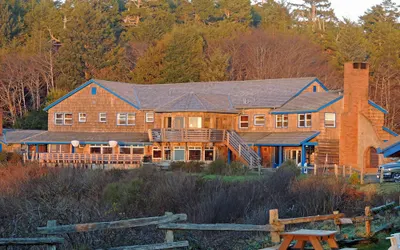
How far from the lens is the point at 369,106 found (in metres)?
49.0

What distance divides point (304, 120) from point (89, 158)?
15213mm

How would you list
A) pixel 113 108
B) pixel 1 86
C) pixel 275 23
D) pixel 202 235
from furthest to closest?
pixel 275 23 < pixel 1 86 < pixel 113 108 < pixel 202 235

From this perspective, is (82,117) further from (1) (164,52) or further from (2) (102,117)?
(1) (164,52)

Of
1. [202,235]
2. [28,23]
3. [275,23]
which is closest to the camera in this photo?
[202,235]

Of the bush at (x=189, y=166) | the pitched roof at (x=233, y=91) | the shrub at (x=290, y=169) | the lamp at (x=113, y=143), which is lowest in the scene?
the bush at (x=189, y=166)

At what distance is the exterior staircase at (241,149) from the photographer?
47750mm

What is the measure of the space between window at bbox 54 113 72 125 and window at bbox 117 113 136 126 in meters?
4.18

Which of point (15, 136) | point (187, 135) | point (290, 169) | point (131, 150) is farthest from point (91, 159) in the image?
point (290, 169)

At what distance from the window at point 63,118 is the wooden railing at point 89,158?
16.9 feet

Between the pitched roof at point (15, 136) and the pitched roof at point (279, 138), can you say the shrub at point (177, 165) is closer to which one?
the pitched roof at point (279, 138)

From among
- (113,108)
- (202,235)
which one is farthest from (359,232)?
(113,108)

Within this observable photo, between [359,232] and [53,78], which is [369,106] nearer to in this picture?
[359,232]

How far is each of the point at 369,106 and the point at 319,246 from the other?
36.0 meters

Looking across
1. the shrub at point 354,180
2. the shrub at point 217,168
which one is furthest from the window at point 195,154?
the shrub at point 354,180
